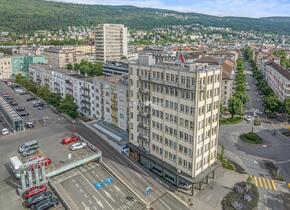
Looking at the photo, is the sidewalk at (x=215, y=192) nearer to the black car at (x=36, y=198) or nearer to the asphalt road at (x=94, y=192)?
the asphalt road at (x=94, y=192)

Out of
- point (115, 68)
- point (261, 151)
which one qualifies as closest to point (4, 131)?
point (261, 151)

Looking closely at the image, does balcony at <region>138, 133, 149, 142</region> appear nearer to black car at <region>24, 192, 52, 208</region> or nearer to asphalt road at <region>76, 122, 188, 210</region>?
asphalt road at <region>76, 122, 188, 210</region>

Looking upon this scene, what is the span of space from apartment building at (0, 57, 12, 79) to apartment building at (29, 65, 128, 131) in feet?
212

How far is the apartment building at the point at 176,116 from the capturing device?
53.0 meters

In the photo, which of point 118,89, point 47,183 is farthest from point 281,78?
point 47,183

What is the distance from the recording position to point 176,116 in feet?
184

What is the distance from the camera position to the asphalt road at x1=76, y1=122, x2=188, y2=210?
52812 mm

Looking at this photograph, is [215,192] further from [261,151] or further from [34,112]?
[34,112]

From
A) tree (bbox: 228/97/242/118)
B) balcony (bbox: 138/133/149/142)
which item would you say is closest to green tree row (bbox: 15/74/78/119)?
balcony (bbox: 138/133/149/142)

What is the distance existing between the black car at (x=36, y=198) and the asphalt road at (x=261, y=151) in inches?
1758

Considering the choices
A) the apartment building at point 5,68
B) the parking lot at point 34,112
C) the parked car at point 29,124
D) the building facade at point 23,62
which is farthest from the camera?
the building facade at point 23,62

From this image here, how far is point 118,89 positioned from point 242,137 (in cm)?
4743

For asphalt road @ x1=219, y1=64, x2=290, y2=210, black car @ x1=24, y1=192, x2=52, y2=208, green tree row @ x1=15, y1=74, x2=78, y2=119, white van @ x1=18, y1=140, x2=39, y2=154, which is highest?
green tree row @ x1=15, y1=74, x2=78, y2=119

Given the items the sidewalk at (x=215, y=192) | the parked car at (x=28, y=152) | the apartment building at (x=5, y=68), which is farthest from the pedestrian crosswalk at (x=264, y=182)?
the apartment building at (x=5, y=68)
